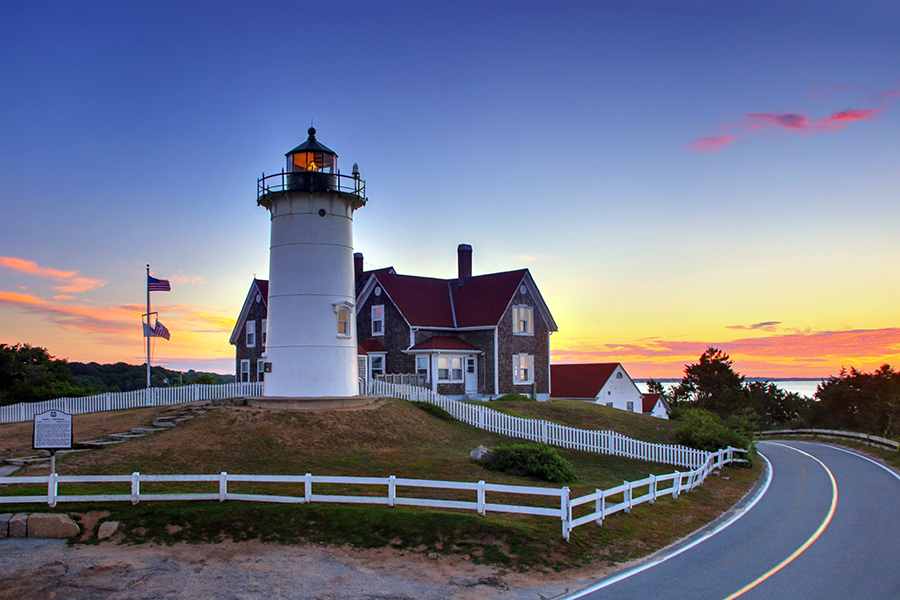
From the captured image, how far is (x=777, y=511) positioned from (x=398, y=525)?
11.2m

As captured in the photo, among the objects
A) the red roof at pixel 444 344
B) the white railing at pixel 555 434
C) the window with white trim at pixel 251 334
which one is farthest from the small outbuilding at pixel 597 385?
the window with white trim at pixel 251 334

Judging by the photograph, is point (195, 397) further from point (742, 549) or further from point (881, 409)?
point (881, 409)

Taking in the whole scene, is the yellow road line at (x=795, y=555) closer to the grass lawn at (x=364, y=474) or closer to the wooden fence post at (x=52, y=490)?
the grass lawn at (x=364, y=474)

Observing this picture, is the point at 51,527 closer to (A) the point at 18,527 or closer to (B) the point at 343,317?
(A) the point at 18,527

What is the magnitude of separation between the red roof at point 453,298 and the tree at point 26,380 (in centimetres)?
1942

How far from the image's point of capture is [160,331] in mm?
32219

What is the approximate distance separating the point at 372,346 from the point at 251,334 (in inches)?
434

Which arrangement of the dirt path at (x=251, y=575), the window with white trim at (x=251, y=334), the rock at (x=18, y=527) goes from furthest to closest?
the window with white trim at (x=251, y=334)
the rock at (x=18, y=527)
the dirt path at (x=251, y=575)

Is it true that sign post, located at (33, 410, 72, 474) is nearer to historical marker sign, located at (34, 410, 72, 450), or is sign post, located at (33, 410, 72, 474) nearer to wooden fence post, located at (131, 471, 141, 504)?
historical marker sign, located at (34, 410, 72, 450)

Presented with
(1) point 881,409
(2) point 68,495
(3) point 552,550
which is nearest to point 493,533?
(3) point 552,550

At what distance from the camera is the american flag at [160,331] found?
3200 cm

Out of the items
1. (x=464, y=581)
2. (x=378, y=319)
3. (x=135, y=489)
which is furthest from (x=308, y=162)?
(x=464, y=581)

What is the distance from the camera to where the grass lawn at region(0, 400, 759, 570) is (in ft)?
42.0

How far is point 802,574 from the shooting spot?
11.5 m
